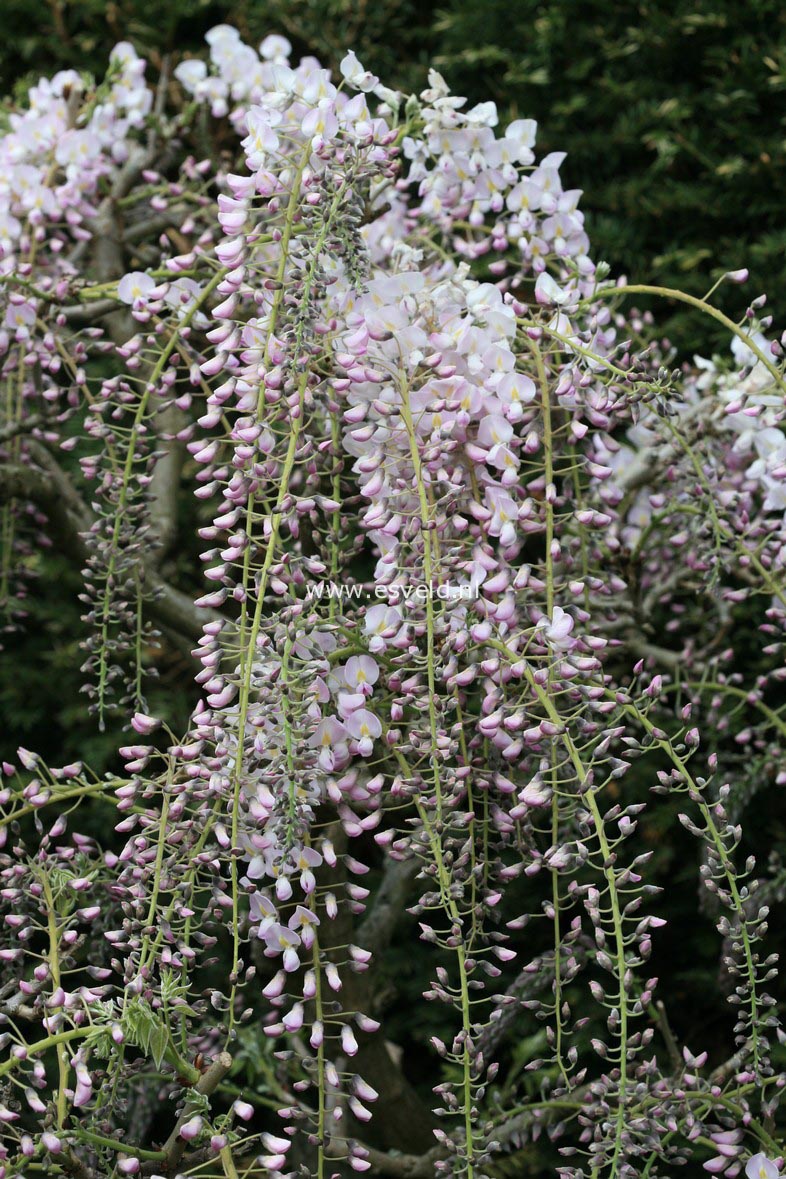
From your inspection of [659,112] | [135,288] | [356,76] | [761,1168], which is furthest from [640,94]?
[761,1168]

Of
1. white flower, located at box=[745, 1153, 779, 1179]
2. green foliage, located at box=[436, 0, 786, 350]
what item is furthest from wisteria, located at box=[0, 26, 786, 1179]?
green foliage, located at box=[436, 0, 786, 350]

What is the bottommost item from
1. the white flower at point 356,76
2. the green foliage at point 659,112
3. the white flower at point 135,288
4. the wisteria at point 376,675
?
the wisteria at point 376,675

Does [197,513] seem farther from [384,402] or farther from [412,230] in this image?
[384,402]

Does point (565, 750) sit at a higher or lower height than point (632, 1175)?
higher

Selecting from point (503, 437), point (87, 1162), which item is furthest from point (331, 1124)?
point (503, 437)

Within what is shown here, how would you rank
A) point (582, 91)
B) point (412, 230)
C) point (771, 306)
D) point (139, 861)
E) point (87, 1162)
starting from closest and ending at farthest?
point (139, 861)
point (87, 1162)
point (412, 230)
point (771, 306)
point (582, 91)

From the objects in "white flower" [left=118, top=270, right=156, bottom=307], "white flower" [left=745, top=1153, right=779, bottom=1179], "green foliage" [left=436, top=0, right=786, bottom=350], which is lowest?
"white flower" [left=745, top=1153, right=779, bottom=1179]

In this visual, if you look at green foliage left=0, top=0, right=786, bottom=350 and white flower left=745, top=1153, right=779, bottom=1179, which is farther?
green foliage left=0, top=0, right=786, bottom=350

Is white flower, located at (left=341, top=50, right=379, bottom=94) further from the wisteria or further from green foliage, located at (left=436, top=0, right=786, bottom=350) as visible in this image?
green foliage, located at (left=436, top=0, right=786, bottom=350)

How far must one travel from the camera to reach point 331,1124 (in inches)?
66.4

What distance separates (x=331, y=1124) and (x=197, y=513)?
5.48ft

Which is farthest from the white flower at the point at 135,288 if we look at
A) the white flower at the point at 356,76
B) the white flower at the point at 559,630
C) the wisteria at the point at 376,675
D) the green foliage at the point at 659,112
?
the green foliage at the point at 659,112

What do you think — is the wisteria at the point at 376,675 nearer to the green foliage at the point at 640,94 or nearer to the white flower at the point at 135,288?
the white flower at the point at 135,288

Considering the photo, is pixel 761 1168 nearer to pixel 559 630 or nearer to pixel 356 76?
pixel 559 630
